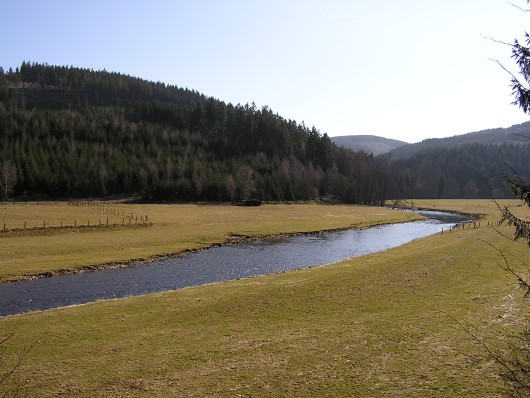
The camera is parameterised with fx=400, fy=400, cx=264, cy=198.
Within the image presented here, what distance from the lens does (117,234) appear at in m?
69.6

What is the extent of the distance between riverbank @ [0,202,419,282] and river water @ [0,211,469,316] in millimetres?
3197

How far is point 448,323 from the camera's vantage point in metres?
23.5

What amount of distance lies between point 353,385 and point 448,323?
372 inches

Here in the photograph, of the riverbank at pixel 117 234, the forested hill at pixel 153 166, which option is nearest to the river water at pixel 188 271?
the riverbank at pixel 117 234

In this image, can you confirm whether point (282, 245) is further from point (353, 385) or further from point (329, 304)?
point (353, 385)

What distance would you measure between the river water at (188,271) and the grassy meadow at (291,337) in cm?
550

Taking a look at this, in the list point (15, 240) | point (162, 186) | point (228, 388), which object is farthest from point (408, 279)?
point (162, 186)

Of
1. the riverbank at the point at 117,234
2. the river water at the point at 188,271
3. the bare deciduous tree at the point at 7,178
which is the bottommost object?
the river water at the point at 188,271

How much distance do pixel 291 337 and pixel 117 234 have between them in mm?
53868

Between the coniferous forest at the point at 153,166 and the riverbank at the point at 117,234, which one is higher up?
the coniferous forest at the point at 153,166

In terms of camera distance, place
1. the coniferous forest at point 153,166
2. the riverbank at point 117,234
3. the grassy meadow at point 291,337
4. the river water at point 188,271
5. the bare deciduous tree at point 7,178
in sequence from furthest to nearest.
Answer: the coniferous forest at point 153,166 < the bare deciduous tree at point 7,178 < the riverbank at point 117,234 < the river water at point 188,271 < the grassy meadow at point 291,337

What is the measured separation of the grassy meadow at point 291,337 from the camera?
17531mm

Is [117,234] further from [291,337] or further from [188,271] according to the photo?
[291,337]

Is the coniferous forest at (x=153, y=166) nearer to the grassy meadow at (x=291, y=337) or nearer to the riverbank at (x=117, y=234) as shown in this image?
the riverbank at (x=117, y=234)
